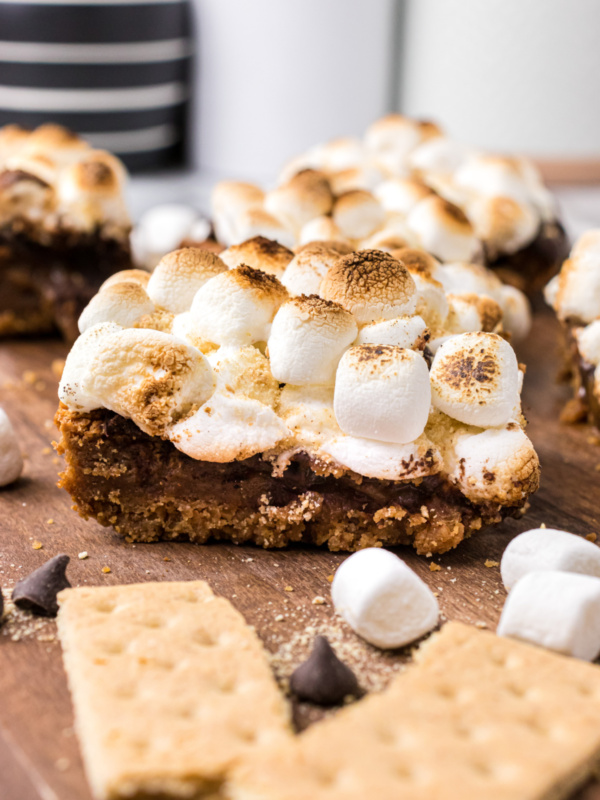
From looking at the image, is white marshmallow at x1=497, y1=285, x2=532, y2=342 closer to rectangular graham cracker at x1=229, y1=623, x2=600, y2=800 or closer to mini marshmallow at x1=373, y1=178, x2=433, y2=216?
mini marshmallow at x1=373, y1=178, x2=433, y2=216

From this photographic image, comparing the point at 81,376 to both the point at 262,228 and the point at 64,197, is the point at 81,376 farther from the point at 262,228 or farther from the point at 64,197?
the point at 64,197

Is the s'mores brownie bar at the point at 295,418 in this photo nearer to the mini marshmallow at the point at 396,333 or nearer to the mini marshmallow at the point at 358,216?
the mini marshmallow at the point at 396,333

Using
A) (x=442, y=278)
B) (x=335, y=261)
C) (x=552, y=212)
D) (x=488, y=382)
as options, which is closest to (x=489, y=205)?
(x=552, y=212)

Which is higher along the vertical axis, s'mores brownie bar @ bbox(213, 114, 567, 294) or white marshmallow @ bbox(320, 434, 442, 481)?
s'mores brownie bar @ bbox(213, 114, 567, 294)

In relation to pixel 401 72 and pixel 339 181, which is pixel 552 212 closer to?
pixel 339 181

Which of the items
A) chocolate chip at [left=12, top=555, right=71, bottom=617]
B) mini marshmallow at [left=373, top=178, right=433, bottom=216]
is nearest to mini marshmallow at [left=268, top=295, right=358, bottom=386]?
chocolate chip at [left=12, top=555, right=71, bottom=617]

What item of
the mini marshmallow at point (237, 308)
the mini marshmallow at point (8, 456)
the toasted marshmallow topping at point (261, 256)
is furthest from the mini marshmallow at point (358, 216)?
the mini marshmallow at point (8, 456)
